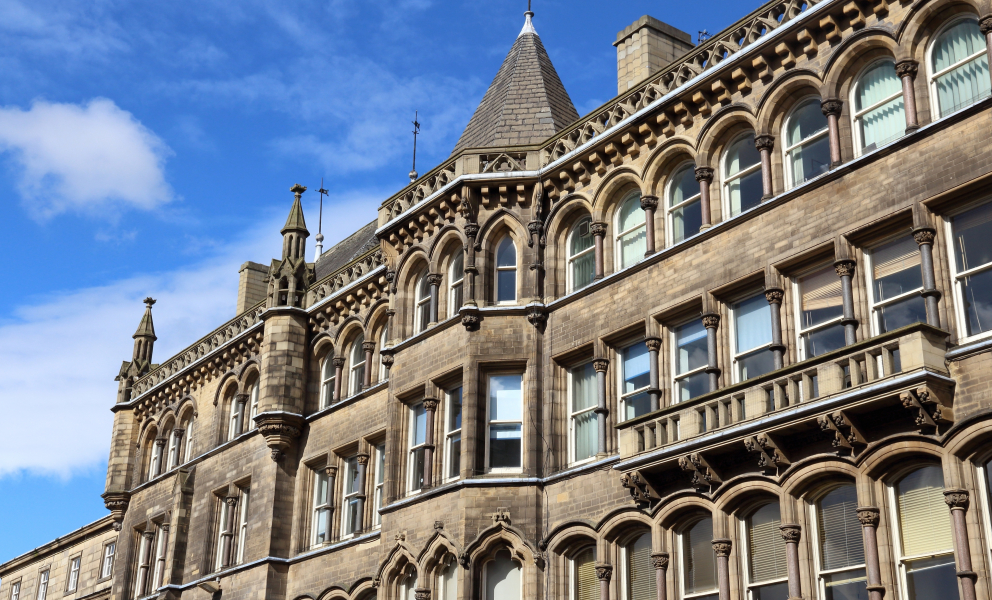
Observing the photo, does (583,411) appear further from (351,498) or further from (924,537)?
(351,498)

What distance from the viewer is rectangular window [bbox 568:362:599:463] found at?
2522 centimetres

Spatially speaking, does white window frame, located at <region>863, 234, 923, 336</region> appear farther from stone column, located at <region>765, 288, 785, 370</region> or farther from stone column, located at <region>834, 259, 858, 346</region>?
stone column, located at <region>765, 288, 785, 370</region>

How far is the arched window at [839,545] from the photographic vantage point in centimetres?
1948

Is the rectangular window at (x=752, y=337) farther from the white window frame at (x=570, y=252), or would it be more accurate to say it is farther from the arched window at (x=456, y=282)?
the arched window at (x=456, y=282)

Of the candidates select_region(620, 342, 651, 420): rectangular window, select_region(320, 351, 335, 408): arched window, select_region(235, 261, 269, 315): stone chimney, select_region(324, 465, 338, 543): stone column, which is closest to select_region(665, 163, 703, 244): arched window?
select_region(620, 342, 651, 420): rectangular window

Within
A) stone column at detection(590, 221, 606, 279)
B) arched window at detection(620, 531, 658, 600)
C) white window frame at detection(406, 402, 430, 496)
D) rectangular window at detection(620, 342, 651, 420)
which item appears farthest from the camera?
white window frame at detection(406, 402, 430, 496)

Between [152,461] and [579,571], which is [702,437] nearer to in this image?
[579,571]

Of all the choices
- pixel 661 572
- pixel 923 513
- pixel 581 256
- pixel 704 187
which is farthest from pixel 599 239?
pixel 923 513

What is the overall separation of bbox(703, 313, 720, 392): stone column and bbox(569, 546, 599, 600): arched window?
401 centimetres

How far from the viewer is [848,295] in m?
20.6

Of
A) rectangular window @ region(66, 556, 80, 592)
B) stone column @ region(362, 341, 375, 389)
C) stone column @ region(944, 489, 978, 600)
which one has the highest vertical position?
stone column @ region(362, 341, 375, 389)

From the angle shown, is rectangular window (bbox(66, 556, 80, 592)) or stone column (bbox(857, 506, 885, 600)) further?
rectangular window (bbox(66, 556, 80, 592))

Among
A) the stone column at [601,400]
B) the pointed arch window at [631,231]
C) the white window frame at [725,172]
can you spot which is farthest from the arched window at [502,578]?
the white window frame at [725,172]

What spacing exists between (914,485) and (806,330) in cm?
335
